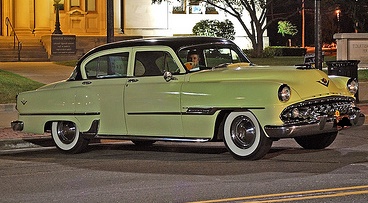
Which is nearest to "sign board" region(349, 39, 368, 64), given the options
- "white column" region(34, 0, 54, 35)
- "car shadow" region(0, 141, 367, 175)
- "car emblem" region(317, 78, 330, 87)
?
"white column" region(34, 0, 54, 35)

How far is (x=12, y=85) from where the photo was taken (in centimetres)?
2247

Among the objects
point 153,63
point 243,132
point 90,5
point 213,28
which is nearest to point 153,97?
point 153,63

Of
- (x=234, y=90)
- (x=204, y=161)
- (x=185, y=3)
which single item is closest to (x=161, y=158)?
(x=204, y=161)

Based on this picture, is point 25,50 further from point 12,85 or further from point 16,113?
point 16,113

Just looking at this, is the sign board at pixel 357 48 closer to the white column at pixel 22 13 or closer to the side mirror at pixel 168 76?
the white column at pixel 22 13

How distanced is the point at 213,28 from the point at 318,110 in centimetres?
3101

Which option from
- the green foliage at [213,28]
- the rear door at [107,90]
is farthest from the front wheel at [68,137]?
the green foliage at [213,28]

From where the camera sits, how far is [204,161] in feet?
36.2

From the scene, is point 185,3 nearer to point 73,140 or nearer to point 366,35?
point 366,35

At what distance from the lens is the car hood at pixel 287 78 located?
1059 cm

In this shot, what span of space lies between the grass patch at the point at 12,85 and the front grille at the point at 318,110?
10660mm

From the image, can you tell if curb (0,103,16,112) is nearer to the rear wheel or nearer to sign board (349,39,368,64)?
the rear wheel

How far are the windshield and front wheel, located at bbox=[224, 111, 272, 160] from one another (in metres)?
1.06

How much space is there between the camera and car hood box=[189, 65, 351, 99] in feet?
34.7
